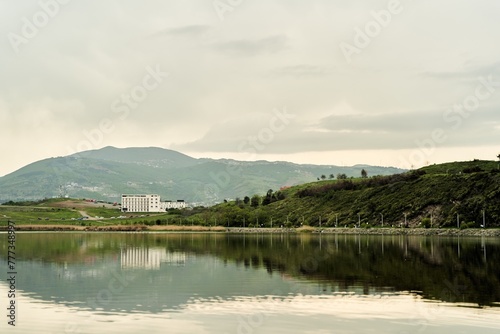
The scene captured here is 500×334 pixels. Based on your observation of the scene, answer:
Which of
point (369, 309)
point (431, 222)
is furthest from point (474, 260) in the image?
point (431, 222)

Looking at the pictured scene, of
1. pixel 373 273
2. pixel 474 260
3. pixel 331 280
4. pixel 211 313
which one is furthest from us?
pixel 474 260

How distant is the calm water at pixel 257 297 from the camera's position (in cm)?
2917

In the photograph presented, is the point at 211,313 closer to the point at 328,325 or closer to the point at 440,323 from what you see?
the point at 328,325

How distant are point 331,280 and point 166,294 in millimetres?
13505

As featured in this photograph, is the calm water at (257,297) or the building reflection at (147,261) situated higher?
the building reflection at (147,261)

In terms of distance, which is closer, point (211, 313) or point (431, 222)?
point (211, 313)

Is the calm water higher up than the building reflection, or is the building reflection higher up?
the building reflection

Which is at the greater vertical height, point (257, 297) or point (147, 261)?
point (147, 261)

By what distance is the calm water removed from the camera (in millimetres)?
29172

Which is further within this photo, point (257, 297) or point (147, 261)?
point (147, 261)

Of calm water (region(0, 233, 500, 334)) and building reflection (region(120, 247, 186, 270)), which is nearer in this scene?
calm water (region(0, 233, 500, 334))

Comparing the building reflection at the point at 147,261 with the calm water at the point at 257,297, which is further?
the building reflection at the point at 147,261

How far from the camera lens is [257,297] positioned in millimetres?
38031

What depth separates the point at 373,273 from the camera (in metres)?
51.8
